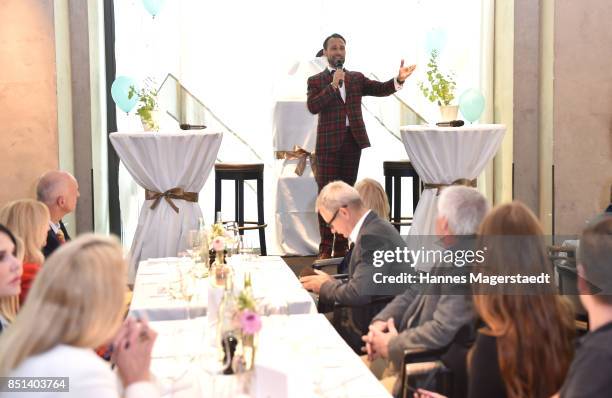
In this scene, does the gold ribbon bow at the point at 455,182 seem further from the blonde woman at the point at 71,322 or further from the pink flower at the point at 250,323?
the blonde woman at the point at 71,322

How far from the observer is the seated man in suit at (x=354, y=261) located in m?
3.78

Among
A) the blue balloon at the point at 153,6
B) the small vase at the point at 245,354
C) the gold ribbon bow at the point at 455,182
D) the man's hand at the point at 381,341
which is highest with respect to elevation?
the blue balloon at the point at 153,6

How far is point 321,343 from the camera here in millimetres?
2773

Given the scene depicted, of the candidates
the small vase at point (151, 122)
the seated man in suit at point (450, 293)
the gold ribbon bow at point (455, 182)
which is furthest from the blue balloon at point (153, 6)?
the seated man in suit at point (450, 293)

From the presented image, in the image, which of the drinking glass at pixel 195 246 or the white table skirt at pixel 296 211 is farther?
the white table skirt at pixel 296 211

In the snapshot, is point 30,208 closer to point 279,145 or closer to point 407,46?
point 279,145

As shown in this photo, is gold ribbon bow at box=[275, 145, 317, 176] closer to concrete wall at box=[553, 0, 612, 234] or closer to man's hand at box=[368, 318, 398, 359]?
concrete wall at box=[553, 0, 612, 234]

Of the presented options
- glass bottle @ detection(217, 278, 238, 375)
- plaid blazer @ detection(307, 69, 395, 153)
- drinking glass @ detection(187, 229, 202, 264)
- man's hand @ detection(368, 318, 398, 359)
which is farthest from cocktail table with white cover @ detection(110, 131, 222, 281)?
glass bottle @ detection(217, 278, 238, 375)

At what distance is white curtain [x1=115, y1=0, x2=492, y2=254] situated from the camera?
8242 mm

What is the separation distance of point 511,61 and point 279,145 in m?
2.20

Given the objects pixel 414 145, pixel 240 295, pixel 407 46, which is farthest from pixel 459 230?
pixel 407 46

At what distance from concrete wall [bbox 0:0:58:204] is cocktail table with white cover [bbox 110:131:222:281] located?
56 centimetres

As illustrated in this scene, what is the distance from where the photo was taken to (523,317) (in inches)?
90.6

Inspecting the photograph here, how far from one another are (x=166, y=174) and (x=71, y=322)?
185 inches
